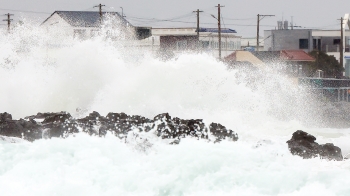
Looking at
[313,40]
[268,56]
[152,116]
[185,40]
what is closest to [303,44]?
[313,40]

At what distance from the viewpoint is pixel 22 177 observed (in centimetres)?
1551

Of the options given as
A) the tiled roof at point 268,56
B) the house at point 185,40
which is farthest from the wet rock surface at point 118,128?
the tiled roof at point 268,56

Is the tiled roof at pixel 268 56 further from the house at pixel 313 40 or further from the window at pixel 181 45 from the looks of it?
the house at pixel 313 40

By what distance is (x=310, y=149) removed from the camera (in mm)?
18891

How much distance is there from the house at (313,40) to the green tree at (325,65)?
3.88 metres

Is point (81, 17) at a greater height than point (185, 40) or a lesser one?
greater

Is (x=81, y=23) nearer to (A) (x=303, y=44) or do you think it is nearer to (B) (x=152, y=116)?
(A) (x=303, y=44)

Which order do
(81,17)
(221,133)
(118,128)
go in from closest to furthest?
(118,128)
(221,133)
(81,17)

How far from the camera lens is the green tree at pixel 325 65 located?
7262 cm

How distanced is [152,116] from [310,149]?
29.9ft

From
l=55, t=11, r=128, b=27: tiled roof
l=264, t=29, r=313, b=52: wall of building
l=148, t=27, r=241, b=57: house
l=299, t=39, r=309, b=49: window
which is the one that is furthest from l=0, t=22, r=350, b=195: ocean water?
l=299, t=39, r=309, b=49: window

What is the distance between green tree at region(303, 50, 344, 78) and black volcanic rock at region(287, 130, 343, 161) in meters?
52.5

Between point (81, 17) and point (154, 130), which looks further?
point (81, 17)

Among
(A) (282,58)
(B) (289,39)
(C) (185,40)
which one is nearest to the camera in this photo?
(A) (282,58)
